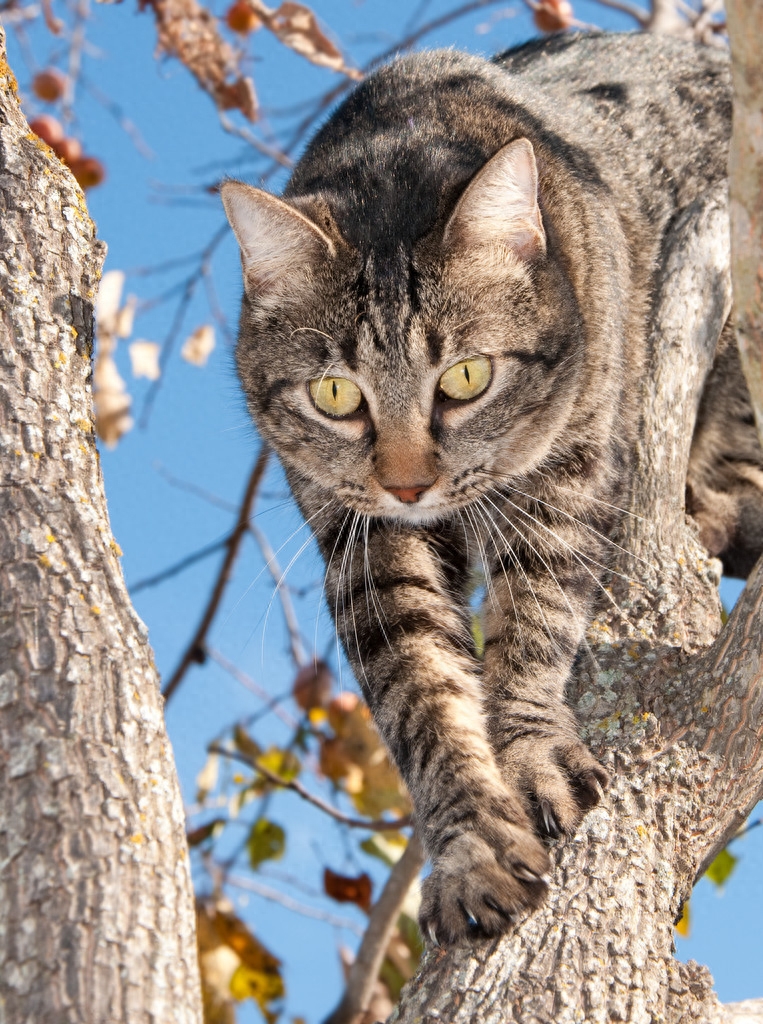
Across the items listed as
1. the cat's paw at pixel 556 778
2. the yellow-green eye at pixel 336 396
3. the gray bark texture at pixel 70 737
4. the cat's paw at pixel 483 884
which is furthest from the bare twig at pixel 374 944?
the gray bark texture at pixel 70 737

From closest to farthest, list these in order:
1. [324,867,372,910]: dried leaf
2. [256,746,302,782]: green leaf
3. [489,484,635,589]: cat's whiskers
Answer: [489,484,635,589]: cat's whiskers, [324,867,372,910]: dried leaf, [256,746,302,782]: green leaf

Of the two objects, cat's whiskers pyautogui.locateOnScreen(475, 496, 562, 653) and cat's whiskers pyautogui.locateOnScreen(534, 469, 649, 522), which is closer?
cat's whiskers pyautogui.locateOnScreen(475, 496, 562, 653)

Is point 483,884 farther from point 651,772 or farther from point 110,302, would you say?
point 110,302

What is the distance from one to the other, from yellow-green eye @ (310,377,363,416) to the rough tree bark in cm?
80

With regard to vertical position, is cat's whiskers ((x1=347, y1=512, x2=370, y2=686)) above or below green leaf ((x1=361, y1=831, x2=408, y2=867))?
above

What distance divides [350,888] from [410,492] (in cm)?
168

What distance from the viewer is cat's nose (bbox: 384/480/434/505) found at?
2.53 metres

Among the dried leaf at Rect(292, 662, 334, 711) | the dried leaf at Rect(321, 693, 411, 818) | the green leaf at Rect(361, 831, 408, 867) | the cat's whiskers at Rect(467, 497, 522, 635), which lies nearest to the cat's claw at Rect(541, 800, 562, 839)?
the cat's whiskers at Rect(467, 497, 522, 635)

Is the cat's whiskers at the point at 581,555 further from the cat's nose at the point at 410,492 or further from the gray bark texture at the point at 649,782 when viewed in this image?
the cat's nose at the point at 410,492

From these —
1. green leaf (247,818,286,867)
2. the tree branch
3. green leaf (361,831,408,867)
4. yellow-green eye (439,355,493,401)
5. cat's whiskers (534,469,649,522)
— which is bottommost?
the tree branch

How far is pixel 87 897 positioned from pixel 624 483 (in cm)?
181

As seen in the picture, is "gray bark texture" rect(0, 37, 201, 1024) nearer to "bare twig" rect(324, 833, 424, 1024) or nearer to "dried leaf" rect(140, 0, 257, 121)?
"bare twig" rect(324, 833, 424, 1024)

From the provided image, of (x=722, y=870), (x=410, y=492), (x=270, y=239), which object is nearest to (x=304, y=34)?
(x=270, y=239)

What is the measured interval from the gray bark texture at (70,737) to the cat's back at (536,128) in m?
1.01
